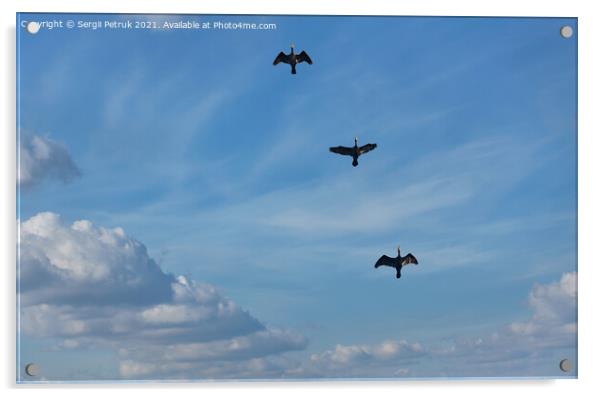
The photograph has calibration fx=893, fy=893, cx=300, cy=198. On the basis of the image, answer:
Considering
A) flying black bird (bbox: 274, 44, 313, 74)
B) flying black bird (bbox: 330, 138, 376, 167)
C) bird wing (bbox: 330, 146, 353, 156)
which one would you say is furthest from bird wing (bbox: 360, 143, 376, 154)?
flying black bird (bbox: 274, 44, 313, 74)

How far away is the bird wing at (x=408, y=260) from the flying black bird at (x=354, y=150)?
1.46 meters

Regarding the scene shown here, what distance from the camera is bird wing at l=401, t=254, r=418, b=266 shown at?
12.4 m

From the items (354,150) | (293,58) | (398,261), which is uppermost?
(293,58)

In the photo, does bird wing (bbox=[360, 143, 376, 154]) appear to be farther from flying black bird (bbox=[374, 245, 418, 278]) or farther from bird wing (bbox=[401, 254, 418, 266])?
bird wing (bbox=[401, 254, 418, 266])

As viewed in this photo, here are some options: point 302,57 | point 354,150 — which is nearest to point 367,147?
point 354,150

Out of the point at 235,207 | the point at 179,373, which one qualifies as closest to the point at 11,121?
the point at 235,207

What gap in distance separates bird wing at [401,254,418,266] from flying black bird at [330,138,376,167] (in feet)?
4.80

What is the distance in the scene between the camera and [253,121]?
41.3 ft

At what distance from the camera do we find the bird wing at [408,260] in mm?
12383

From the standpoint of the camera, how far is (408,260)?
12.4 m

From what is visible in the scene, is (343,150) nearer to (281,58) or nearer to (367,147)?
(367,147)

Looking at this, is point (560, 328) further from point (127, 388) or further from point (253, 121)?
point (127, 388)

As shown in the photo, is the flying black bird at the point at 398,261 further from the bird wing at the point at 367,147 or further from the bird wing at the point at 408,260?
the bird wing at the point at 367,147

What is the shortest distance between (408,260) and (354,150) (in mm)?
1704
